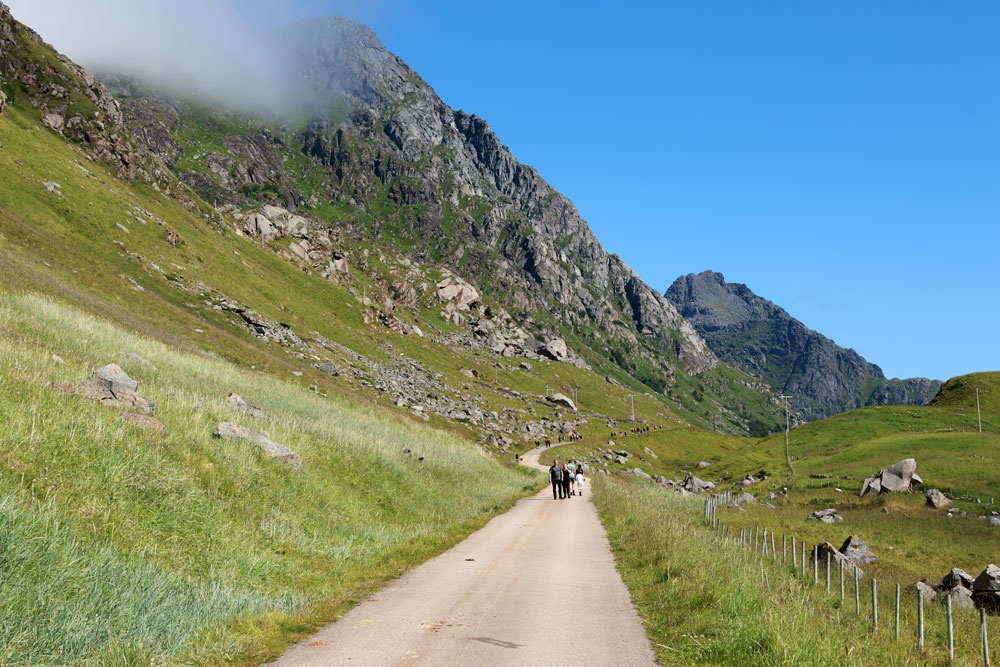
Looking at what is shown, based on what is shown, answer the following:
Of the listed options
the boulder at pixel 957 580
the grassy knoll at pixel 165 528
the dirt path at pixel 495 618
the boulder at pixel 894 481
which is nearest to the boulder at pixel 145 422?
the grassy knoll at pixel 165 528

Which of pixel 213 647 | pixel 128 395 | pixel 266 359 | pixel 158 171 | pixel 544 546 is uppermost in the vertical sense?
pixel 158 171

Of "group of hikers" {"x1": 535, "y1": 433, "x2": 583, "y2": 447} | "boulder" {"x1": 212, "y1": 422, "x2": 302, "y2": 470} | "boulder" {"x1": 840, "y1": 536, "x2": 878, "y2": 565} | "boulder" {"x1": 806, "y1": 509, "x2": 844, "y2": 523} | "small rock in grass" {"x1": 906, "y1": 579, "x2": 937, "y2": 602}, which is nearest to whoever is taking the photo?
"boulder" {"x1": 212, "y1": 422, "x2": 302, "y2": 470}

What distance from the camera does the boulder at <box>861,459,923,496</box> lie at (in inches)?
1993

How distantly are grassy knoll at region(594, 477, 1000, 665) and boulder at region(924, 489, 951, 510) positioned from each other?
33.7 m

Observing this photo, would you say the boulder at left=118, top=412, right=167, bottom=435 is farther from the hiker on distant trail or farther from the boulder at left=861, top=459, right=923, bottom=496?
the boulder at left=861, top=459, right=923, bottom=496

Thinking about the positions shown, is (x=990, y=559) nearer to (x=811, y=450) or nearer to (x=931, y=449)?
(x=931, y=449)

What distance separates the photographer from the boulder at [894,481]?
166 feet

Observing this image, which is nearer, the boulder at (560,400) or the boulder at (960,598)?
the boulder at (960,598)

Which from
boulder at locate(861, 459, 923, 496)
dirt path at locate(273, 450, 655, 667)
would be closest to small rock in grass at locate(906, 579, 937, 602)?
dirt path at locate(273, 450, 655, 667)

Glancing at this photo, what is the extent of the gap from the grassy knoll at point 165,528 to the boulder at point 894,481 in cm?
4782

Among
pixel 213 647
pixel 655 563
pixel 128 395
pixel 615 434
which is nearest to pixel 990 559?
pixel 655 563

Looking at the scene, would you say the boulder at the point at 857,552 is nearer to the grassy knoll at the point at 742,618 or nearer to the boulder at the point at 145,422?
the grassy knoll at the point at 742,618

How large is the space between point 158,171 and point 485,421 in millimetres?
91173

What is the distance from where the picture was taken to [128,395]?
49.2 ft
